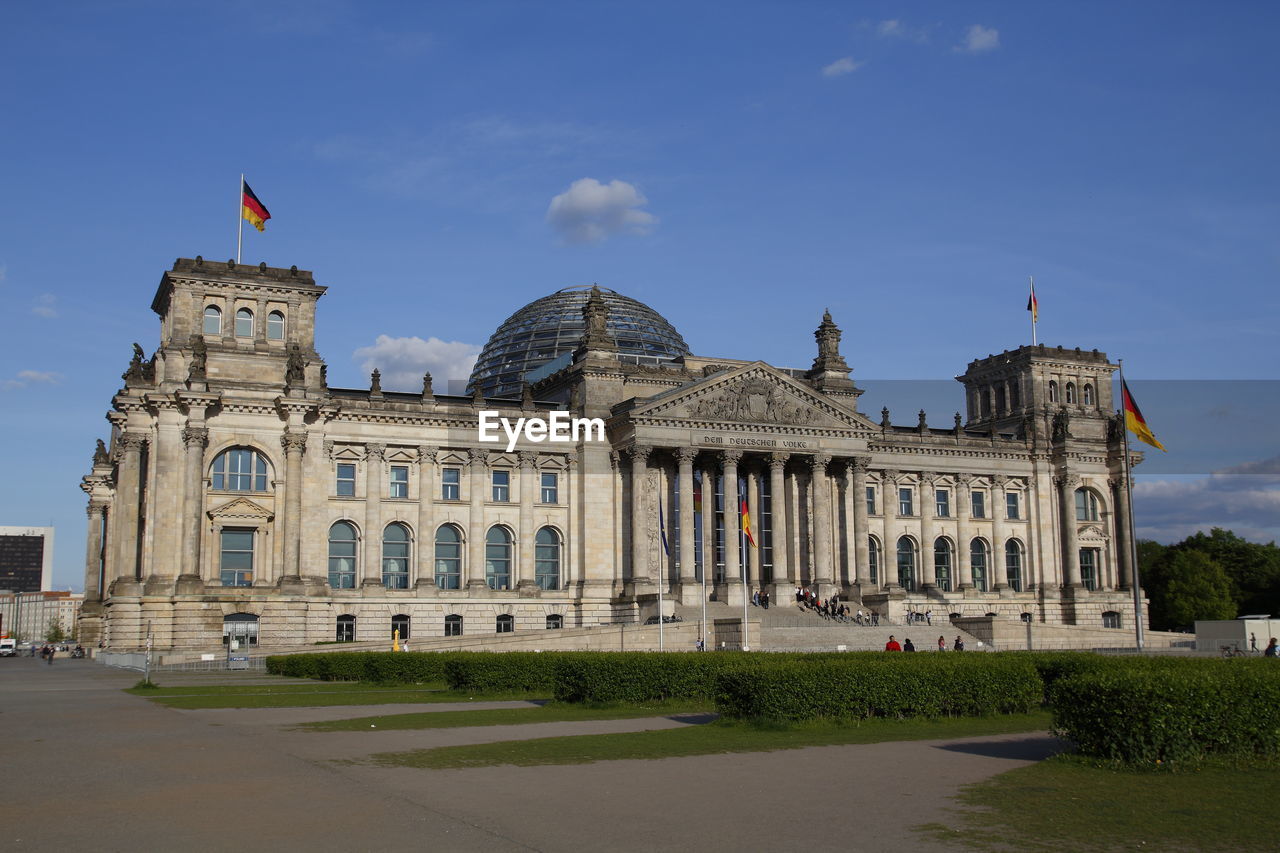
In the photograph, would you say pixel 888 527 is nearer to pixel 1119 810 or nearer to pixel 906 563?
pixel 906 563

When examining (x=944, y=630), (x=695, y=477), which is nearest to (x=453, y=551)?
(x=695, y=477)

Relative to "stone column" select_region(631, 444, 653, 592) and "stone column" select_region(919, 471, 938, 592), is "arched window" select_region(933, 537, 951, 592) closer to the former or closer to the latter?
"stone column" select_region(919, 471, 938, 592)

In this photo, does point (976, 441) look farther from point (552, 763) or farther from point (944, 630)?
point (552, 763)

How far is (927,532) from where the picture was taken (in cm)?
9231

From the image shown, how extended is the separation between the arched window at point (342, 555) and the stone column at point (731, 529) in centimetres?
2261

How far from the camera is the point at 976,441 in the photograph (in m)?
94.4

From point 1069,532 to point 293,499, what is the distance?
57403 mm

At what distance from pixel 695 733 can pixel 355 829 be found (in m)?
12.2

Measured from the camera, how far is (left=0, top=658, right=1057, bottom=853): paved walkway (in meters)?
15.5

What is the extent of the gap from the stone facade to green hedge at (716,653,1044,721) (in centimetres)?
3243

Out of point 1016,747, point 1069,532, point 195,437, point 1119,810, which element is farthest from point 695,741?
point 1069,532

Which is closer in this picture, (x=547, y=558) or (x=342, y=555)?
(x=342, y=555)

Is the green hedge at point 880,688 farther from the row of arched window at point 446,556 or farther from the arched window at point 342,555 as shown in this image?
the row of arched window at point 446,556

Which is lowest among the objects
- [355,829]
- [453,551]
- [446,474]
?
[355,829]
